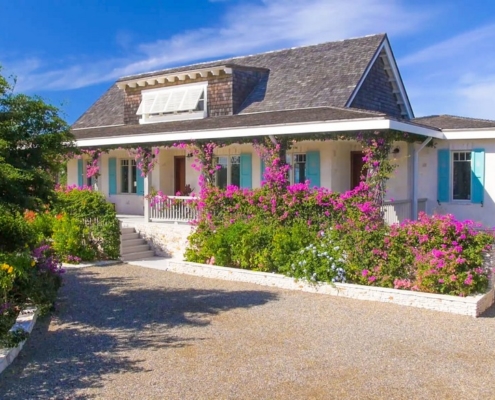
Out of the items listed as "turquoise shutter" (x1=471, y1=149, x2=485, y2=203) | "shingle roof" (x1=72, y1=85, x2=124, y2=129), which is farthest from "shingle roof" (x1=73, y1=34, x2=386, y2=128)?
"turquoise shutter" (x1=471, y1=149, x2=485, y2=203)

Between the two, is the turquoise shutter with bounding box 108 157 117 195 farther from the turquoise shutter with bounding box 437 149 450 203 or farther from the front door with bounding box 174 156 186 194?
the turquoise shutter with bounding box 437 149 450 203

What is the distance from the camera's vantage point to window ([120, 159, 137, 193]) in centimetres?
2122

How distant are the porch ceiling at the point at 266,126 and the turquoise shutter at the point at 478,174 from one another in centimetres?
106

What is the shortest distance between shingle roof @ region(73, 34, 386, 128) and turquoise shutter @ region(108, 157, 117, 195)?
3.48 m

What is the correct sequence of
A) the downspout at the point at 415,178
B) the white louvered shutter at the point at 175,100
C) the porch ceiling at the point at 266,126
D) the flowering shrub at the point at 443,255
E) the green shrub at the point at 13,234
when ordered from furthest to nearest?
the white louvered shutter at the point at 175,100 < the downspout at the point at 415,178 < the porch ceiling at the point at 266,126 < the flowering shrub at the point at 443,255 < the green shrub at the point at 13,234

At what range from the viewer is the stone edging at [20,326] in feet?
20.4

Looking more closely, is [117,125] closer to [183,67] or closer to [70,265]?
[183,67]

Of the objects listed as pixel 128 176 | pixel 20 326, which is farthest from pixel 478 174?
pixel 128 176

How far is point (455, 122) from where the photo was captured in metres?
15.9

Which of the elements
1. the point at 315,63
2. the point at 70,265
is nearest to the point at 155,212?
the point at 70,265

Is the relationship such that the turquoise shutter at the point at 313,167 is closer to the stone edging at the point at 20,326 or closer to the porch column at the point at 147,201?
the porch column at the point at 147,201

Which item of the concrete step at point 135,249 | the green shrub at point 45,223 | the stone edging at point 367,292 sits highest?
the green shrub at point 45,223

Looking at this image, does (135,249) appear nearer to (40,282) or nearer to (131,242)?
(131,242)

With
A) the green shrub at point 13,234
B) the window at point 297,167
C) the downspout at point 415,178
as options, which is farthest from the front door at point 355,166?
the green shrub at point 13,234
